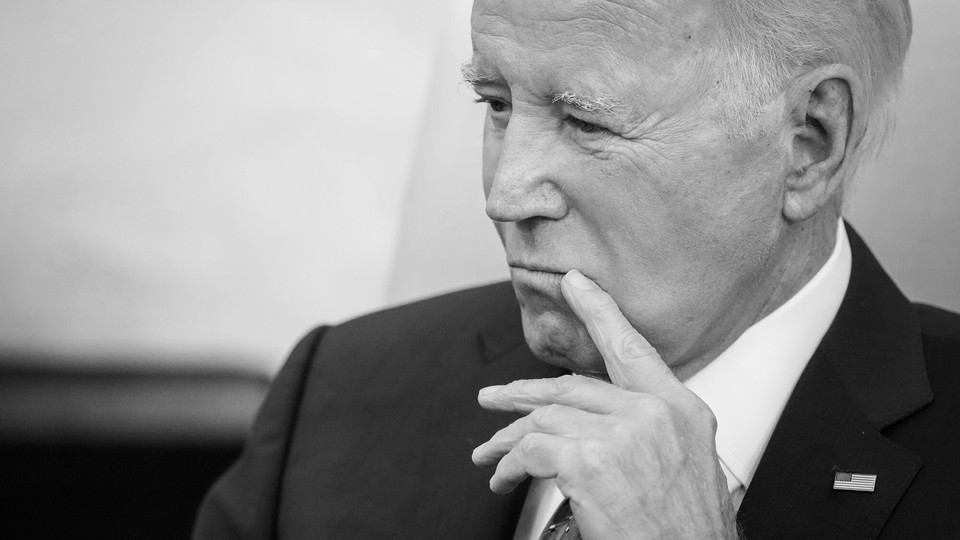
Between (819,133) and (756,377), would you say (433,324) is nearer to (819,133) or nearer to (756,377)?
(756,377)

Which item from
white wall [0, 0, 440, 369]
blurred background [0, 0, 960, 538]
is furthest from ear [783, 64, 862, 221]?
white wall [0, 0, 440, 369]

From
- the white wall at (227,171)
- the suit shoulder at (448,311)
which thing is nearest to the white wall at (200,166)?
the white wall at (227,171)

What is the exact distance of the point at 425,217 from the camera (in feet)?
10.8

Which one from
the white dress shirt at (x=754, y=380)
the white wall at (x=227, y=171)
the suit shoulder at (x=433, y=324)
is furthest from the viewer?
the white wall at (x=227, y=171)

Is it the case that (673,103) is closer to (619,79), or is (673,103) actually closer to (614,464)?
(619,79)

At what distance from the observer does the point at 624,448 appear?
163 cm

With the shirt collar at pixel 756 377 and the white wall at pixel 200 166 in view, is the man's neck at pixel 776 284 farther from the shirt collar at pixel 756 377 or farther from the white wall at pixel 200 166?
the white wall at pixel 200 166

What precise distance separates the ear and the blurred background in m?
1.43

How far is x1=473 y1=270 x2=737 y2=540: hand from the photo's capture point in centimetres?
163

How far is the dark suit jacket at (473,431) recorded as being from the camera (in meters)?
1.86

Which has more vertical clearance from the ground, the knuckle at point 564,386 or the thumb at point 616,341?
the thumb at point 616,341

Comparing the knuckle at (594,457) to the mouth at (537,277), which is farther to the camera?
the mouth at (537,277)

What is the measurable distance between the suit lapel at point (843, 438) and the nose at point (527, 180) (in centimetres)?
58

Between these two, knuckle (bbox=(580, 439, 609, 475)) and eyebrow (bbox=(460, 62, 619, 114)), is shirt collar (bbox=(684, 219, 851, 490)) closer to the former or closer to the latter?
knuckle (bbox=(580, 439, 609, 475))
